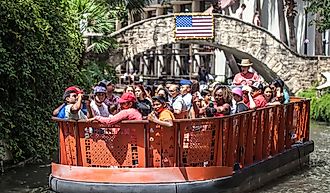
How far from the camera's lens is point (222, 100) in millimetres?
11219

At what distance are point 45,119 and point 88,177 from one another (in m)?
4.57

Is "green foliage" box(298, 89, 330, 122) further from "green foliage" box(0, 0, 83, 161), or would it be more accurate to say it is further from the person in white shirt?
"green foliage" box(0, 0, 83, 161)

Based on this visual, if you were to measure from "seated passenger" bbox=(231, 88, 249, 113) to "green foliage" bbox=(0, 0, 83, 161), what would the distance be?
4.31 meters

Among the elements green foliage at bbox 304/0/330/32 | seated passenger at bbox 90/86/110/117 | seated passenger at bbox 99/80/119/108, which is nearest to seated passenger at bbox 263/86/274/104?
seated passenger at bbox 99/80/119/108

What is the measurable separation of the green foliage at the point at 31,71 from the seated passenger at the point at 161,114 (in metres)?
3.86

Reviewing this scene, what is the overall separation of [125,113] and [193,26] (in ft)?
51.6

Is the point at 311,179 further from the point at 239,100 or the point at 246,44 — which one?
the point at 246,44

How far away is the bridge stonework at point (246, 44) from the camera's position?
2603cm

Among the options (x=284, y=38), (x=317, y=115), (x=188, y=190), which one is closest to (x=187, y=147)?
(x=188, y=190)

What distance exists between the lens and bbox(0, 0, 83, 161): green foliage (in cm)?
1359

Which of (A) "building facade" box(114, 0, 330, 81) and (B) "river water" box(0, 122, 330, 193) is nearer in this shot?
(B) "river water" box(0, 122, 330, 193)

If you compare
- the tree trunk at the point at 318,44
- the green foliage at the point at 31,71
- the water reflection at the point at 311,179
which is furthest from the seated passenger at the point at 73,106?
the tree trunk at the point at 318,44

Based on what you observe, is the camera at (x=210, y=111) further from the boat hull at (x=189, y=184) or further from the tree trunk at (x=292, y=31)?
the tree trunk at (x=292, y=31)

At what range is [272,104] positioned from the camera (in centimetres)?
1334
